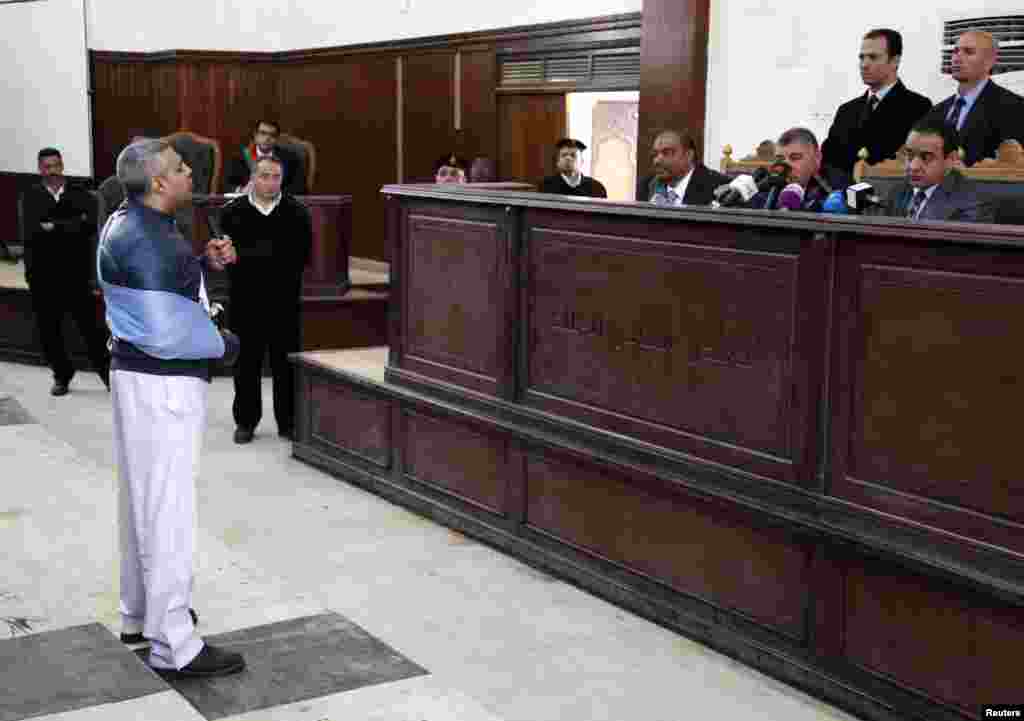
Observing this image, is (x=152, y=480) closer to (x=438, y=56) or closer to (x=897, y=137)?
(x=897, y=137)

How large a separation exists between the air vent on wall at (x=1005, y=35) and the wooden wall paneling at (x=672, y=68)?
200 centimetres

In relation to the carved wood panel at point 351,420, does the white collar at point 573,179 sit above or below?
above

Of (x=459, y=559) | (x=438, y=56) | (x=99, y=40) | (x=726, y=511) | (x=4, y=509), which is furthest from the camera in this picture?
(x=99, y=40)

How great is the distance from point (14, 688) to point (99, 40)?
11158mm

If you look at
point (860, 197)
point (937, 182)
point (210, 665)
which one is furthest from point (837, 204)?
point (210, 665)

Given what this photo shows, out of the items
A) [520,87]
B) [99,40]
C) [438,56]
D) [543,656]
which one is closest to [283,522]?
[543,656]

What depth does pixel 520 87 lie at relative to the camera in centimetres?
1030

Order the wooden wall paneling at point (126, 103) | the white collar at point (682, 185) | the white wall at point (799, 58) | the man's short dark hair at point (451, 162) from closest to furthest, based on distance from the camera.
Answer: the white collar at point (682, 185)
the white wall at point (799, 58)
the man's short dark hair at point (451, 162)
the wooden wall paneling at point (126, 103)

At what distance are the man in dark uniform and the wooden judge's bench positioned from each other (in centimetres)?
230

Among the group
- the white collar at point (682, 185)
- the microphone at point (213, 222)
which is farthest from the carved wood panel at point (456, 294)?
the microphone at point (213, 222)

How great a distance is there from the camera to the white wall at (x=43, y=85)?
13.1m

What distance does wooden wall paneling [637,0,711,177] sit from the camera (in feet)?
27.0

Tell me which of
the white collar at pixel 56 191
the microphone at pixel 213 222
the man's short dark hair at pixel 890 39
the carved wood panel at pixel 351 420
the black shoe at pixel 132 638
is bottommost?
the black shoe at pixel 132 638

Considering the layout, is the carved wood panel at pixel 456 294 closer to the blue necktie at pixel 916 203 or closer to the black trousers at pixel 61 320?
the blue necktie at pixel 916 203
